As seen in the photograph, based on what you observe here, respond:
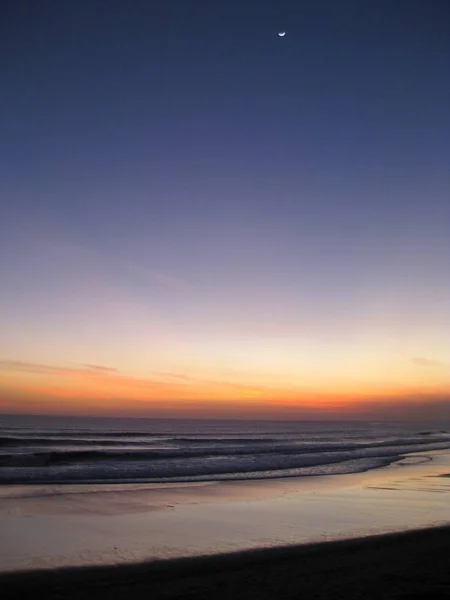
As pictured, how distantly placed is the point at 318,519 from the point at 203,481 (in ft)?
29.7

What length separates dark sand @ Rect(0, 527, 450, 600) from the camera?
616cm

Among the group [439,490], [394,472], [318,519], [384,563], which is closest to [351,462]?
[394,472]

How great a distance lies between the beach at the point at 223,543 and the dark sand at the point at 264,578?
2 cm

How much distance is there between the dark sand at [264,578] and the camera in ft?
20.2

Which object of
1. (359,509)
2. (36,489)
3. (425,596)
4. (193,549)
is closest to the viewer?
(425,596)

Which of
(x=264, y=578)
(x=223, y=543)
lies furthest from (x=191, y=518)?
(x=264, y=578)

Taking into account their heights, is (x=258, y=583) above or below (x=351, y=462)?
above

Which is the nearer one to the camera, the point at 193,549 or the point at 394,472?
the point at 193,549

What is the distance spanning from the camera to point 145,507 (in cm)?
1265

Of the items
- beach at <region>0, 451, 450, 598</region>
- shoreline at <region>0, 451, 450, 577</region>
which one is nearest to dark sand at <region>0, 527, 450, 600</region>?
beach at <region>0, 451, 450, 598</region>

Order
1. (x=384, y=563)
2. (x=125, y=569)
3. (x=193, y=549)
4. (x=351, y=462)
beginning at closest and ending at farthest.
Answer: (x=125, y=569) < (x=384, y=563) < (x=193, y=549) < (x=351, y=462)

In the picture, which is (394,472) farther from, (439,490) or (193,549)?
(193,549)

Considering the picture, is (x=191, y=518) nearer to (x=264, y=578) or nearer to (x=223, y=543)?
(x=223, y=543)

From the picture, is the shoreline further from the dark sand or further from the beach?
the dark sand
